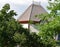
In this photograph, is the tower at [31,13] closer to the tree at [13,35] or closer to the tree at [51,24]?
the tree at [51,24]

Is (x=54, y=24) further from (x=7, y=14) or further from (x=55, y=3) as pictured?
(x=7, y=14)

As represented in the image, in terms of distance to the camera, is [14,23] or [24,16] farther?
[24,16]

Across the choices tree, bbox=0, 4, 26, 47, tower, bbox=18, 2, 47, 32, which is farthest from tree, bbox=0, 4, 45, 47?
tower, bbox=18, 2, 47, 32

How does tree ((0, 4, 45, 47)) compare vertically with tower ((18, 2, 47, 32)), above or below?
above

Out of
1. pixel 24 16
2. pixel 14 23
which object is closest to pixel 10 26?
pixel 14 23

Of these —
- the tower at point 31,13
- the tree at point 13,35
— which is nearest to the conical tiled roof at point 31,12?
the tower at point 31,13

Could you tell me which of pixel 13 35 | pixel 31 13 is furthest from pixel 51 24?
pixel 31 13

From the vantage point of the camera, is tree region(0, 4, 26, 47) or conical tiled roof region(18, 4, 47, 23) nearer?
tree region(0, 4, 26, 47)

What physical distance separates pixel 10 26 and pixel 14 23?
36cm

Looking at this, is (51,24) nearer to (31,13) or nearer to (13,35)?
(13,35)

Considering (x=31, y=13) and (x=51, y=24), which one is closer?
(x=51, y=24)

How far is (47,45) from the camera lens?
728 inches

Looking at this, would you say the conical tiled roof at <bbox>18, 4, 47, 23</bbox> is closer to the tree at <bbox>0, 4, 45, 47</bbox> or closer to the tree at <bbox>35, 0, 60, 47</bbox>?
the tree at <bbox>35, 0, 60, 47</bbox>

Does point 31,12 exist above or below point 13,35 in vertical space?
below
